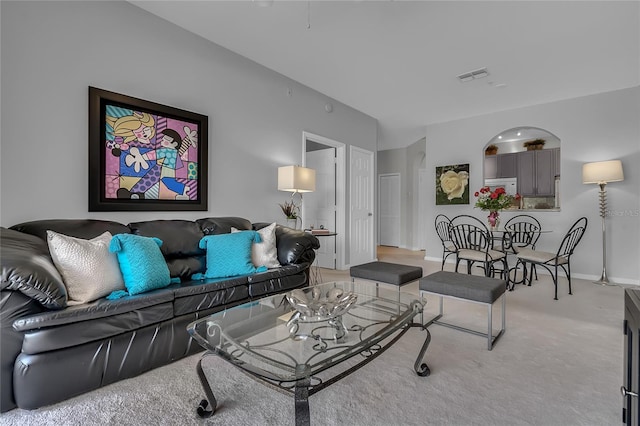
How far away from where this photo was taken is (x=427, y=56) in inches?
134

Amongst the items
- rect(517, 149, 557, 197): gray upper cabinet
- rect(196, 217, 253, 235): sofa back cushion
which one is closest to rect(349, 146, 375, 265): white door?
rect(196, 217, 253, 235): sofa back cushion

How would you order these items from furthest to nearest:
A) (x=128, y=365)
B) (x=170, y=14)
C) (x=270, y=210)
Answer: (x=270, y=210)
(x=170, y=14)
(x=128, y=365)

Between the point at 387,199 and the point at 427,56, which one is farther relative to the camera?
the point at 387,199

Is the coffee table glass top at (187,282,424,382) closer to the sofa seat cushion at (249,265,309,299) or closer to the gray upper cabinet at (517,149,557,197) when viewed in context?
the sofa seat cushion at (249,265,309,299)

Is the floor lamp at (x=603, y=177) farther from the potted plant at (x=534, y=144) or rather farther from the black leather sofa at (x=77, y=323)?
the black leather sofa at (x=77, y=323)

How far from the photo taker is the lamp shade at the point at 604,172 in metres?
3.99

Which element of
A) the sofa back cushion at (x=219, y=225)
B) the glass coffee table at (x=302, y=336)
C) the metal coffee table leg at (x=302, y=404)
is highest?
the sofa back cushion at (x=219, y=225)

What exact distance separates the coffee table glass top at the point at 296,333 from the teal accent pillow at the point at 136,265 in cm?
68

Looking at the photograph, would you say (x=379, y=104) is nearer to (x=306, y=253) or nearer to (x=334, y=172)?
(x=334, y=172)

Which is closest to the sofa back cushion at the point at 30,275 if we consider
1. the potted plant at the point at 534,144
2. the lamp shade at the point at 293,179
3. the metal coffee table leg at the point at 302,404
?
the metal coffee table leg at the point at 302,404

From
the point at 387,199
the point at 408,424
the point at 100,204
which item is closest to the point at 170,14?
the point at 100,204

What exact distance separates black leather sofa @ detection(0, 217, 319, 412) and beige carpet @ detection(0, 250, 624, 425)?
0.10m

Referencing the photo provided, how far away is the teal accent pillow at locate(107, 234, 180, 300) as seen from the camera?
1.97 m

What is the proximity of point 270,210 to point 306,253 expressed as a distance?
1.08 metres
